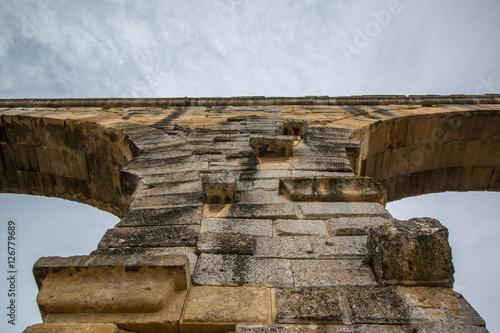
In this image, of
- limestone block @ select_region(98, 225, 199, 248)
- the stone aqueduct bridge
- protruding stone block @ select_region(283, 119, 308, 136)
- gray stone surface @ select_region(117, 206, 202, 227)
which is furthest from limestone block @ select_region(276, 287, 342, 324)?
protruding stone block @ select_region(283, 119, 308, 136)

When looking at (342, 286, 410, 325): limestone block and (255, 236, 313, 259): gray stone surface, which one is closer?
(342, 286, 410, 325): limestone block

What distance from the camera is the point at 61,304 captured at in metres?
1.62

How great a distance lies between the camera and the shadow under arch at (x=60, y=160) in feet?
16.3

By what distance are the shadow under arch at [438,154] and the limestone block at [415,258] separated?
149 inches

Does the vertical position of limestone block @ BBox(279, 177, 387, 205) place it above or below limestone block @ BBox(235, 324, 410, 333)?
above

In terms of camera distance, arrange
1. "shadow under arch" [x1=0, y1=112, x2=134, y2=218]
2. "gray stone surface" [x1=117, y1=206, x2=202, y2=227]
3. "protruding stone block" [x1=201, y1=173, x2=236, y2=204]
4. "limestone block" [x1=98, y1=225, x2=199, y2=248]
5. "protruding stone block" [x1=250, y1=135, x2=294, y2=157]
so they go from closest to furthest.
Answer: "limestone block" [x1=98, y1=225, x2=199, y2=248]
"gray stone surface" [x1=117, y1=206, x2=202, y2=227]
"protruding stone block" [x1=201, y1=173, x2=236, y2=204]
"protruding stone block" [x1=250, y1=135, x2=294, y2=157]
"shadow under arch" [x1=0, y1=112, x2=134, y2=218]

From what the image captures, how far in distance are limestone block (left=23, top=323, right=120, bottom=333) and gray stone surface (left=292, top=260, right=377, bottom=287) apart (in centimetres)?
89

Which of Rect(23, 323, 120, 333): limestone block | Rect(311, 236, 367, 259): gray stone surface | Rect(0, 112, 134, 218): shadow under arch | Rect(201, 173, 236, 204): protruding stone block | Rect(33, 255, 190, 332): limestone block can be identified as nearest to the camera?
Rect(23, 323, 120, 333): limestone block

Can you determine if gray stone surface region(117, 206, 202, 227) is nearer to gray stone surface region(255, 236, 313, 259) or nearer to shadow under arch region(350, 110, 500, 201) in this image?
gray stone surface region(255, 236, 313, 259)

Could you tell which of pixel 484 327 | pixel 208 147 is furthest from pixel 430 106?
pixel 484 327

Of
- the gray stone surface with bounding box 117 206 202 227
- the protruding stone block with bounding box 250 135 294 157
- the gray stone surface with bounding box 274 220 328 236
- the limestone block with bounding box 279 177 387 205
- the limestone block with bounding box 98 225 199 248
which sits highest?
the protruding stone block with bounding box 250 135 294 157

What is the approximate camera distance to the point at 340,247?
206 centimetres

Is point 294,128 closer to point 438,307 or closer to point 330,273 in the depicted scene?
point 330,273

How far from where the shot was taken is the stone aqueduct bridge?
1598mm
